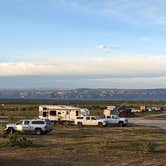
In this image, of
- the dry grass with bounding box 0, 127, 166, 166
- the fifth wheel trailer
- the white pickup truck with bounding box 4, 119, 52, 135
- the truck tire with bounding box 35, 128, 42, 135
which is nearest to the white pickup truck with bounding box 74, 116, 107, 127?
the fifth wheel trailer

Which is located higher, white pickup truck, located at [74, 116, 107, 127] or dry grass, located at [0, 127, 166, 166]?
white pickup truck, located at [74, 116, 107, 127]

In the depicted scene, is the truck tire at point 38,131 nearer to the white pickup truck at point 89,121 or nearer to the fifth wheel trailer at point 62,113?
the white pickup truck at point 89,121

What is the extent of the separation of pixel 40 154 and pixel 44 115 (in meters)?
35.0

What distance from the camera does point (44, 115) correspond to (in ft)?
195

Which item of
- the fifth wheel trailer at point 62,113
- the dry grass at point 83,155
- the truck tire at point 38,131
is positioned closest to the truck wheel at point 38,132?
the truck tire at point 38,131

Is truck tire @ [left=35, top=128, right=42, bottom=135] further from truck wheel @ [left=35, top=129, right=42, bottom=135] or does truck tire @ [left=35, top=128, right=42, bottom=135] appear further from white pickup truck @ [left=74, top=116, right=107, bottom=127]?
white pickup truck @ [left=74, top=116, right=107, bottom=127]

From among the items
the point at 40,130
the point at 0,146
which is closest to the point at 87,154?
the point at 0,146

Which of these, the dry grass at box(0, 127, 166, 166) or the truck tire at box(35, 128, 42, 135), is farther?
the truck tire at box(35, 128, 42, 135)

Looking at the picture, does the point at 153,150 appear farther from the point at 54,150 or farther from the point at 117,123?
the point at 117,123

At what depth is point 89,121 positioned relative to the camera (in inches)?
2144

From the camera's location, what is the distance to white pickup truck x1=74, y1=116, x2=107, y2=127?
53594mm

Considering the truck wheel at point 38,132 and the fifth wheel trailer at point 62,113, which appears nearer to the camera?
the truck wheel at point 38,132

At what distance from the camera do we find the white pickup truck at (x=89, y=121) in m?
53.6

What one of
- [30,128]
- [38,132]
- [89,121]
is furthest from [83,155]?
[89,121]
